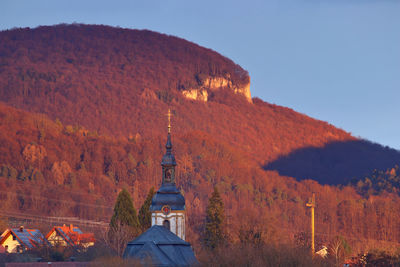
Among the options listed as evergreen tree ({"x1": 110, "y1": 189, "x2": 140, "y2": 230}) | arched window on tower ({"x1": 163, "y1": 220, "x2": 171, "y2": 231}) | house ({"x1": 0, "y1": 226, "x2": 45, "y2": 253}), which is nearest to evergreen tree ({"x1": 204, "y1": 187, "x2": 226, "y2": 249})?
evergreen tree ({"x1": 110, "y1": 189, "x2": 140, "y2": 230})

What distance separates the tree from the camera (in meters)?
113

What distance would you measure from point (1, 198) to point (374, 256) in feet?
343

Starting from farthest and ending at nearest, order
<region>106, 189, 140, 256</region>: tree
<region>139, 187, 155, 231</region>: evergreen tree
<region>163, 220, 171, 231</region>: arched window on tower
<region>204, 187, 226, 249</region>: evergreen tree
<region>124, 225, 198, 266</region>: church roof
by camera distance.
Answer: <region>204, 187, 226, 249</region>: evergreen tree → <region>139, 187, 155, 231</region>: evergreen tree → <region>106, 189, 140, 256</region>: tree → <region>163, 220, 171, 231</region>: arched window on tower → <region>124, 225, 198, 266</region>: church roof

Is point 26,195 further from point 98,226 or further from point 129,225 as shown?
point 129,225

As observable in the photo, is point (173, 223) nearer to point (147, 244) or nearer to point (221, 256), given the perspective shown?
point (147, 244)

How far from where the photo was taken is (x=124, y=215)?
11862 centimetres

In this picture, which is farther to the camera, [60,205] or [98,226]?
[60,205]

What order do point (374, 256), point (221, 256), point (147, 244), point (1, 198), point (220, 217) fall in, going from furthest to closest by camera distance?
point (1, 198)
point (220, 217)
point (147, 244)
point (374, 256)
point (221, 256)

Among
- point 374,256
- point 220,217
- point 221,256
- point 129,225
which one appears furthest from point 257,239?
point 221,256

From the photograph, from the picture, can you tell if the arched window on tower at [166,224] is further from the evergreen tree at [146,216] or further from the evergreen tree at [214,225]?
the evergreen tree at [214,225]

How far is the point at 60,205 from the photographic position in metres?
186

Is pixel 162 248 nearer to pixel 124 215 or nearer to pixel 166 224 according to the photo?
pixel 166 224

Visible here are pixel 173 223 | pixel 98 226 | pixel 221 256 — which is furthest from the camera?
pixel 98 226

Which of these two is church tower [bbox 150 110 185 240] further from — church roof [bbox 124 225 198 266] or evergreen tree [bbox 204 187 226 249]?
evergreen tree [bbox 204 187 226 249]
